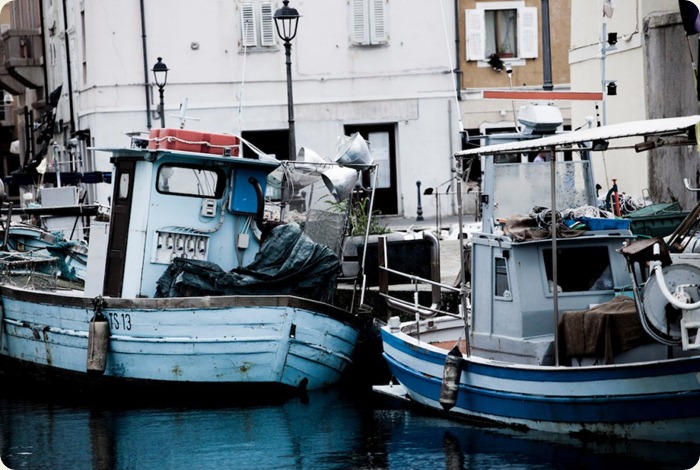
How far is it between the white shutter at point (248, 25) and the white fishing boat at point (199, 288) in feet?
52.9

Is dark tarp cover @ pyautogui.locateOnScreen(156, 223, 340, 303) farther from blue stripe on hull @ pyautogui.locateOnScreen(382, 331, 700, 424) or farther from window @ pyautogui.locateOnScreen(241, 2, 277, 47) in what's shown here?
window @ pyautogui.locateOnScreen(241, 2, 277, 47)

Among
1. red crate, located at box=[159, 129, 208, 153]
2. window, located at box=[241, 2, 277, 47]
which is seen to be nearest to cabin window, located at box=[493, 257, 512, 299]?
red crate, located at box=[159, 129, 208, 153]

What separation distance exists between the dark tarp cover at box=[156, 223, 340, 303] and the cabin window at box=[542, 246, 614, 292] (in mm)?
3273

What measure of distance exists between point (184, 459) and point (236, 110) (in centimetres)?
1970

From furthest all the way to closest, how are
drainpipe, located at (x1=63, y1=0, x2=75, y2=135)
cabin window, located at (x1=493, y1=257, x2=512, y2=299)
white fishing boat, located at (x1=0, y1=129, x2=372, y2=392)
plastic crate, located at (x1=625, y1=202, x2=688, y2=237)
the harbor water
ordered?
drainpipe, located at (x1=63, y1=0, x2=75, y2=135)
plastic crate, located at (x1=625, y1=202, x2=688, y2=237)
white fishing boat, located at (x1=0, y1=129, x2=372, y2=392)
cabin window, located at (x1=493, y1=257, x2=512, y2=299)
the harbor water

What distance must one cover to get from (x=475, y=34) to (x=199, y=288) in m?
18.7

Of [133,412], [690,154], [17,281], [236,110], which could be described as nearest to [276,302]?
[133,412]

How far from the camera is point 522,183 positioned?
1355 cm

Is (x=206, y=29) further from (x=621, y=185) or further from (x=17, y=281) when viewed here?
(x=17, y=281)

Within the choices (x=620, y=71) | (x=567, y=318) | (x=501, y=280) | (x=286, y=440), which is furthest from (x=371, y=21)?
(x=567, y=318)

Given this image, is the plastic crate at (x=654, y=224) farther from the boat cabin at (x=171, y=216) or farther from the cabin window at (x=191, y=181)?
the cabin window at (x=191, y=181)

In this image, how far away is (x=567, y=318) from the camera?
1185 cm

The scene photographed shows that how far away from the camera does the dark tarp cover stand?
1464cm

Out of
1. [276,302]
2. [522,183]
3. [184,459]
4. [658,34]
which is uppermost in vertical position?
[658,34]
